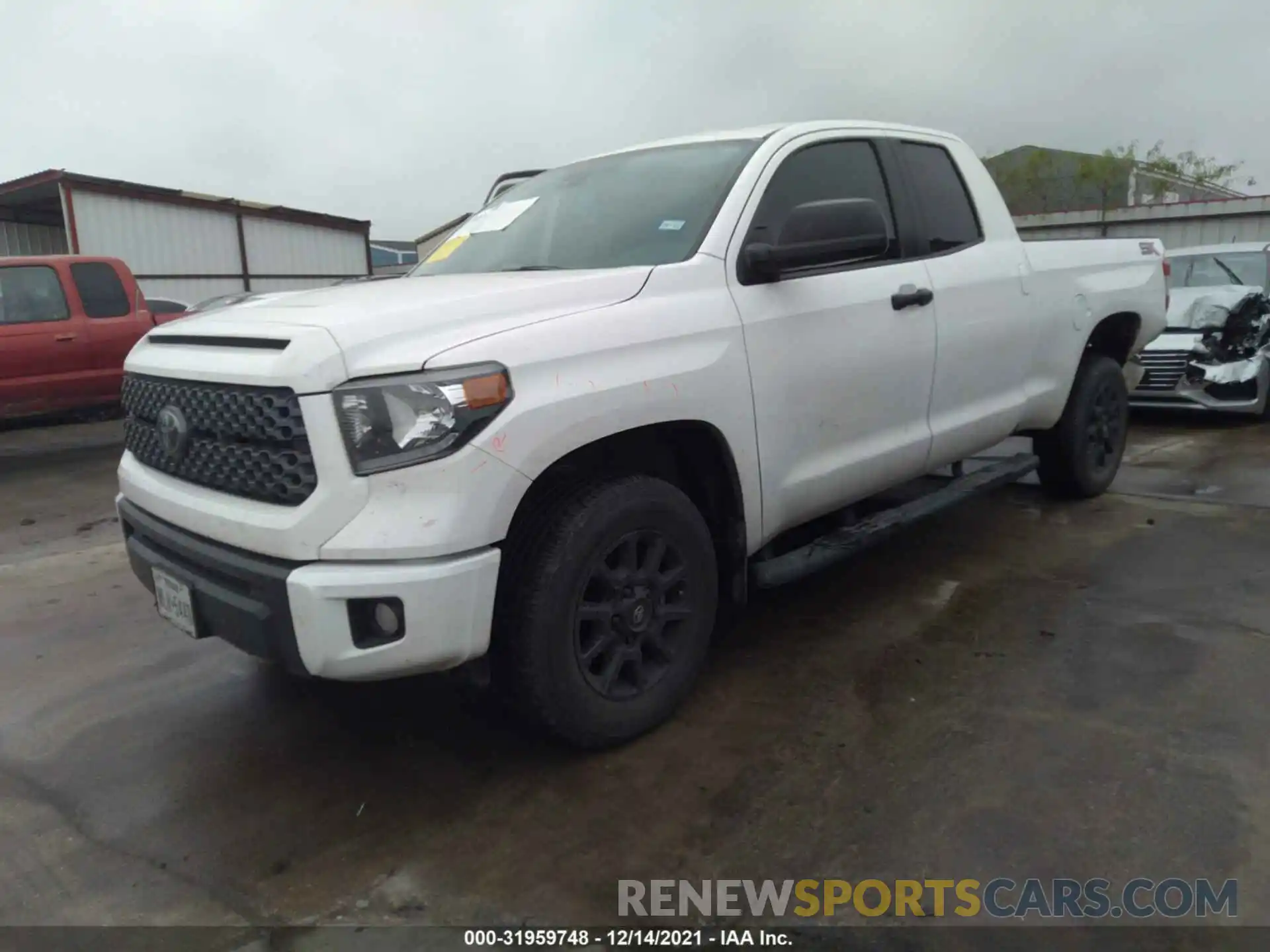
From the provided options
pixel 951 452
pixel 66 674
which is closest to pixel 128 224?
pixel 66 674

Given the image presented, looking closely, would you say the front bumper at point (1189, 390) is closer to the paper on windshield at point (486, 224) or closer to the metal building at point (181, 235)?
the paper on windshield at point (486, 224)

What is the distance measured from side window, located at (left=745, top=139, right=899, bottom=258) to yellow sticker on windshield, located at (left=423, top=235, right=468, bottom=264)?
51.5 inches

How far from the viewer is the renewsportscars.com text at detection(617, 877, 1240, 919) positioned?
2150mm

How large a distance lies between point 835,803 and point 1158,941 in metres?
0.79

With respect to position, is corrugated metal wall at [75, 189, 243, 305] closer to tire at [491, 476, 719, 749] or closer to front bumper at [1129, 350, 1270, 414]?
front bumper at [1129, 350, 1270, 414]

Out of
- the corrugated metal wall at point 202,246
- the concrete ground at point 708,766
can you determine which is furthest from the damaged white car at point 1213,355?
the corrugated metal wall at point 202,246

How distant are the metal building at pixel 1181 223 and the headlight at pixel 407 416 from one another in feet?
53.1

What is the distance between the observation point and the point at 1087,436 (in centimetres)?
518

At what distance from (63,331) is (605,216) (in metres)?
6.95

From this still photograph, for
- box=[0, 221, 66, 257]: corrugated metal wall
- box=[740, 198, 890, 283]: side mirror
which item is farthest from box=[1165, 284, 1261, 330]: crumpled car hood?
box=[0, 221, 66, 257]: corrugated metal wall

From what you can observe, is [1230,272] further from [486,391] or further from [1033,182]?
[1033,182]

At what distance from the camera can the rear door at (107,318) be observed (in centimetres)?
858

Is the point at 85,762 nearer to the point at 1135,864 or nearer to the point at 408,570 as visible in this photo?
the point at 408,570

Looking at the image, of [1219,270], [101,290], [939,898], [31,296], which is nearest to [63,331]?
[31,296]
